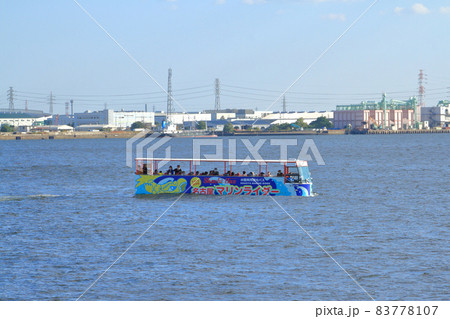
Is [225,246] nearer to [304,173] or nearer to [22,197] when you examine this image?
[304,173]

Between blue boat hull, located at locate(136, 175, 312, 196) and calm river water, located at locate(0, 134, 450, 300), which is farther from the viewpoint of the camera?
blue boat hull, located at locate(136, 175, 312, 196)

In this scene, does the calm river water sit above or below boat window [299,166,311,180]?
below

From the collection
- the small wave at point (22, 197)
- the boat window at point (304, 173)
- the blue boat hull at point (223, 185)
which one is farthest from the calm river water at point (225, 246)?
the boat window at point (304, 173)

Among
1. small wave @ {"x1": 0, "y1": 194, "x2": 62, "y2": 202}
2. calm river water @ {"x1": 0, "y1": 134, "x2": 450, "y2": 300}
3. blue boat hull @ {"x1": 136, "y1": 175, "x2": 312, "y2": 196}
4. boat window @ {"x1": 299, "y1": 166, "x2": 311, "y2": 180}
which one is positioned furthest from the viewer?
small wave @ {"x1": 0, "y1": 194, "x2": 62, "y2": 202}

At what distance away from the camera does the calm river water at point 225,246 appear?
923 inches

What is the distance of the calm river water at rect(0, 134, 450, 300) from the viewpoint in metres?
23.4

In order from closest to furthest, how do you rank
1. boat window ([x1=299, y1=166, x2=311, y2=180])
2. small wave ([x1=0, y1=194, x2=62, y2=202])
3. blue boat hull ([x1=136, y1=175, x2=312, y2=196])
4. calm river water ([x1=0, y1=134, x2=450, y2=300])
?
calm river water ([x1=0, y1=134, x2=450, y2=300]) → boat window ([x1=299, y1=166, x2=311, y2=180]) → blue boat hull ([x1=136, y1=175, x2=312, y2=196]) → small wave ([x1=0, y1=194, x2=62, y2=202])

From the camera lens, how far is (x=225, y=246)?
30.4 metres

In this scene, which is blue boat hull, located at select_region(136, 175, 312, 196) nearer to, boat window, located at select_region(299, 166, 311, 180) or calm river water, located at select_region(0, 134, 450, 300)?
boat window, located at select_region(299, 166, 311, 180)

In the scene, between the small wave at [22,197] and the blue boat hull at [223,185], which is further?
the small wave at [22,197]

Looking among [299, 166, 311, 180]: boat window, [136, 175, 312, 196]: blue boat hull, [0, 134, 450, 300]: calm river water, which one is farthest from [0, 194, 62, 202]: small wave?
[299, 166, 311, 180]: boat window

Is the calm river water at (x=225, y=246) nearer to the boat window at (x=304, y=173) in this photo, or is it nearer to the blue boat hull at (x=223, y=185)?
the blue boat hull at (x=223, y=185)

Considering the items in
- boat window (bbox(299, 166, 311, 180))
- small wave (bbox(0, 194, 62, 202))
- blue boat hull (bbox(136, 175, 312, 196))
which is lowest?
small wave (bbox(0, 194, 62, 202))
